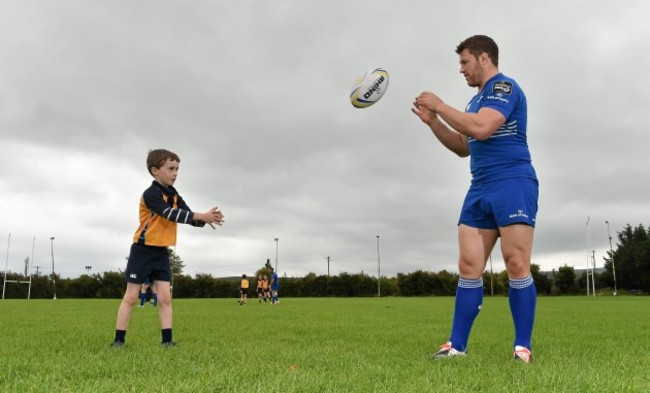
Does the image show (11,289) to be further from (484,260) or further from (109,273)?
(484,260)

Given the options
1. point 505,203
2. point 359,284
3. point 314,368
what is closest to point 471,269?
point 505,203

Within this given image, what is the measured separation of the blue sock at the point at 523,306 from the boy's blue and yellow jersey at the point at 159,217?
9.48ft

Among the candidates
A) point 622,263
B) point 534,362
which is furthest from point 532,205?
point 622,263

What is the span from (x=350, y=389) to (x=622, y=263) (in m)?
78.7

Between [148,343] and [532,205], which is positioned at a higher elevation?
[532,205]

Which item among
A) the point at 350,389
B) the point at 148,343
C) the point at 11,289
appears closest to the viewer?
the point at 350,389

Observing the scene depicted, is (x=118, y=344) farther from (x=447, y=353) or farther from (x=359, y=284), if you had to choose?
(x=359, y=284)

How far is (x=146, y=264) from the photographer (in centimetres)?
516

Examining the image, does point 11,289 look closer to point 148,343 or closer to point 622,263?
point 148,343

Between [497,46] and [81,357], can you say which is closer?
[81,357]

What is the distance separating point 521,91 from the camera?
173 inches

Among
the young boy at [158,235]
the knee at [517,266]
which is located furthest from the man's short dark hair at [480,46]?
the young boy at [158,235]

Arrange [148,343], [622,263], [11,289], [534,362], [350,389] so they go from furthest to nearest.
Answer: [622,263], [11,289], [148,343], [534,362], [350,389]

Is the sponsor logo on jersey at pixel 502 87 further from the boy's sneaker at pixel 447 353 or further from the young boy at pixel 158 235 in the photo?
the young boy at pixel 158 235
